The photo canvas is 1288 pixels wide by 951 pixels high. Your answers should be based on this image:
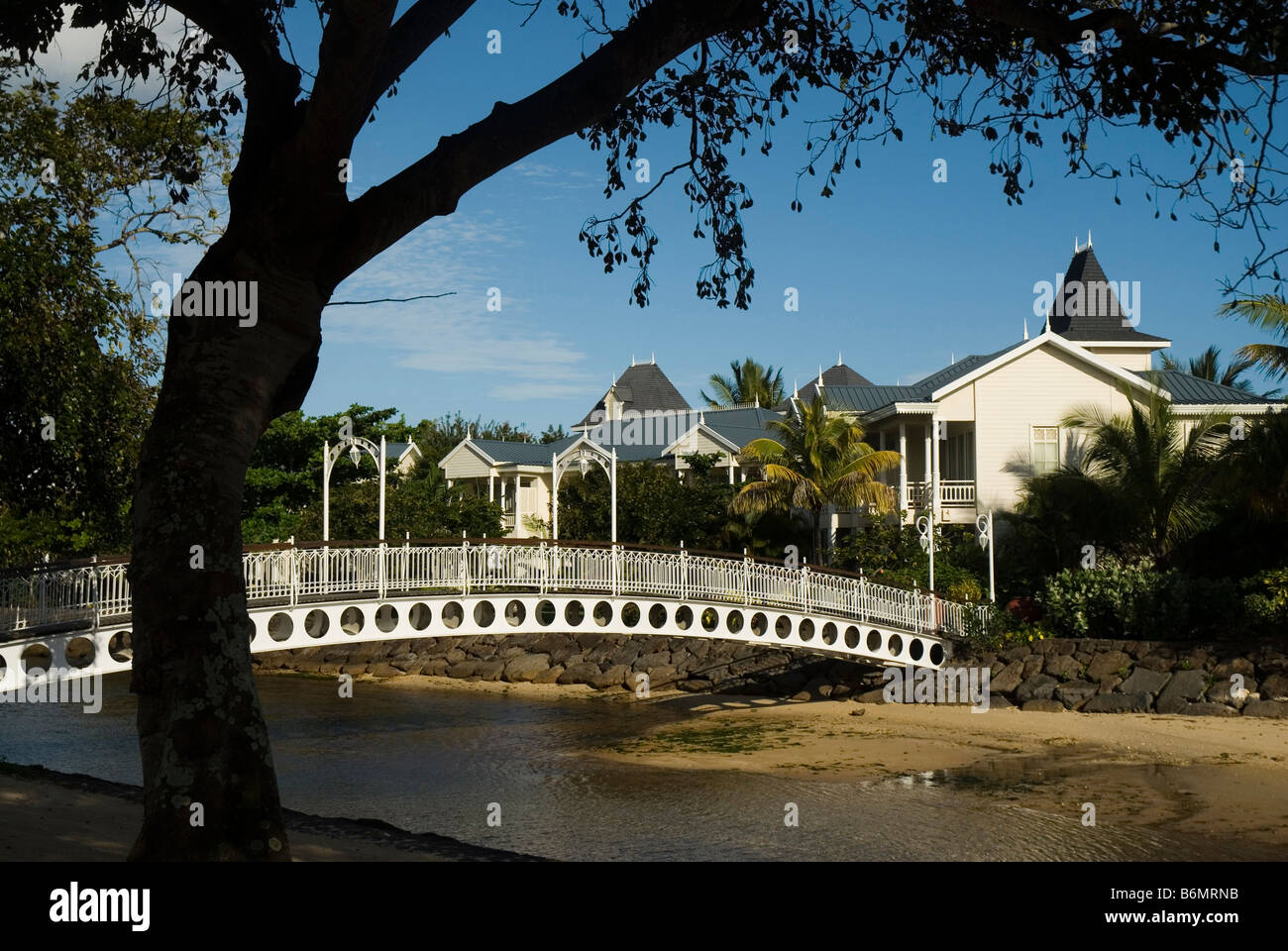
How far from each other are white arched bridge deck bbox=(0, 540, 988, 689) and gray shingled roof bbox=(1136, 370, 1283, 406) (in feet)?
37.5

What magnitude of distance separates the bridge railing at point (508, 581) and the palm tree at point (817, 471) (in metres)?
4.86

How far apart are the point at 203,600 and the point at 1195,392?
3384 centimetres

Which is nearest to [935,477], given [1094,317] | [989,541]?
Result: [989,541]

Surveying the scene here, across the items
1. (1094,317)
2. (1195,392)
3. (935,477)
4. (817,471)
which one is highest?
(1094,317)

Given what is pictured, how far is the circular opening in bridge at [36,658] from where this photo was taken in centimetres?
1689

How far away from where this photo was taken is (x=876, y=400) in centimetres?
3991

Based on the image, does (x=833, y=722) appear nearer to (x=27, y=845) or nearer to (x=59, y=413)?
(x=59, y=413)

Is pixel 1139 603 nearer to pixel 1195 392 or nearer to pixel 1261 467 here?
pixel 1261 467

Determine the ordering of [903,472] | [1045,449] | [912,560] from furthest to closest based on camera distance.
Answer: [903,472]
[1045,449]
[912,560]

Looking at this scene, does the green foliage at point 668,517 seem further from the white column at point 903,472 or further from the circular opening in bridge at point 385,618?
the circular opening in bridge at point 385,618

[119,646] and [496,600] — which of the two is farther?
[496,600]

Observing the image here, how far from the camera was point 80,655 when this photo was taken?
63.1 ft

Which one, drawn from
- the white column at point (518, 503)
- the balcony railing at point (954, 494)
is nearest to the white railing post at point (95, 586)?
the balcony railing at point (954, 494)

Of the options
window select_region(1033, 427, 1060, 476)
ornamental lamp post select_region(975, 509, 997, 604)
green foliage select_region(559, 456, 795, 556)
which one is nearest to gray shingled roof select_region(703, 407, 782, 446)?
green foliage select_region(559, 456, 795, 556)
